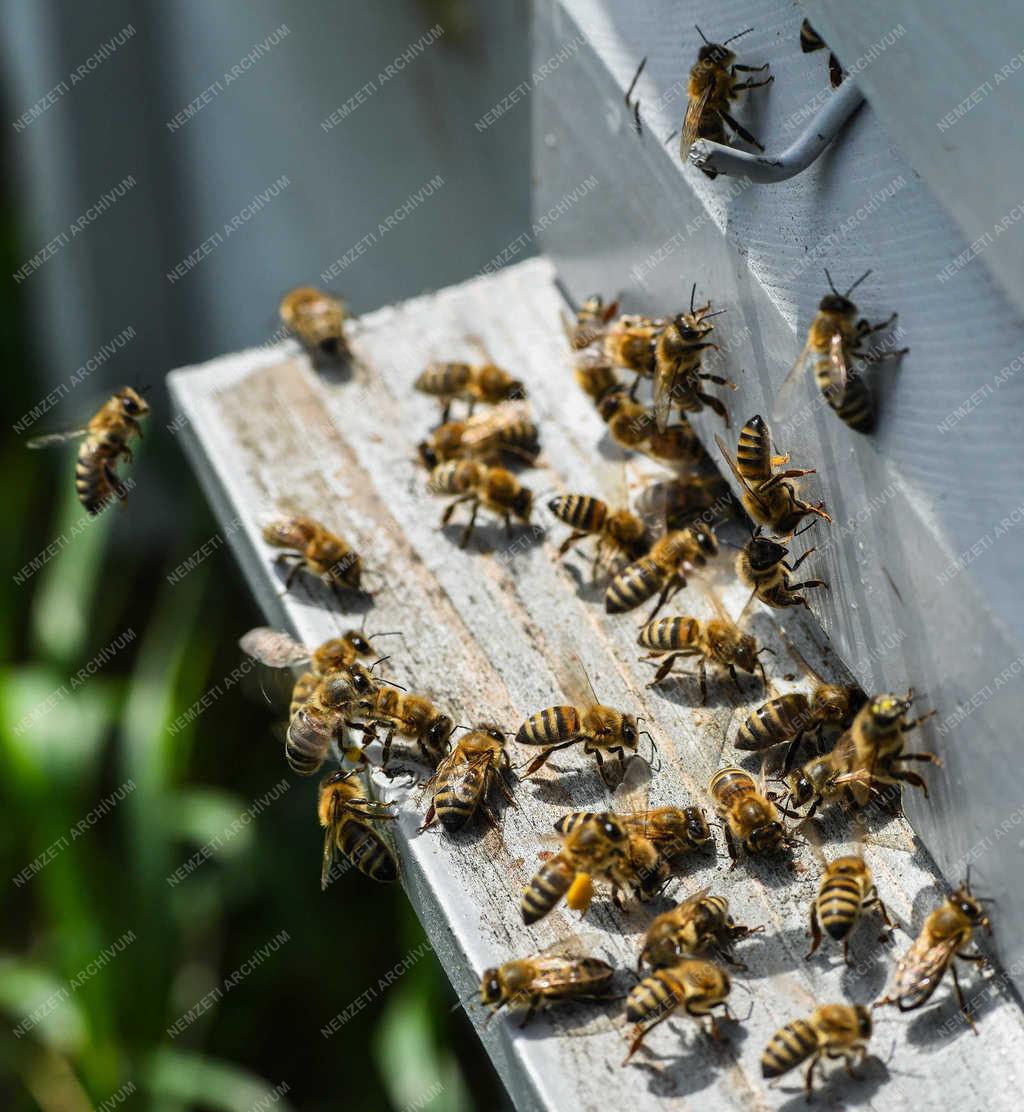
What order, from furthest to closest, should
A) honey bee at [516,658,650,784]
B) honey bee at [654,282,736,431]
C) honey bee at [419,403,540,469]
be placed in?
honey bee at [419,403,540,469], honey bee at [654,282,736,431], honey bee at [516,658,650,784]

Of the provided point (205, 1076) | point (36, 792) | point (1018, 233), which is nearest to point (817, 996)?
point (1018, 233)

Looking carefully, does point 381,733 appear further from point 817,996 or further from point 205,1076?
point 205,1076

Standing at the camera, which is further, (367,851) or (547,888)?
(367,851)

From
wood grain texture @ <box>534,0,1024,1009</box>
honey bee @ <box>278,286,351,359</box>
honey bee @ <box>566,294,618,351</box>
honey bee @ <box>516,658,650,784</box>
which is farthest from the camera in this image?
honey bee @ <box>278,286,351,359</box>

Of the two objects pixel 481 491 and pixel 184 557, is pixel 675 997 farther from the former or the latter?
pixel 184 557

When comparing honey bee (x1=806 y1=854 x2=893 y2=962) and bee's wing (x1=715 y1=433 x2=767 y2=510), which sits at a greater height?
bee's wing (x1=715 y1=433 x2=767 y2=510)

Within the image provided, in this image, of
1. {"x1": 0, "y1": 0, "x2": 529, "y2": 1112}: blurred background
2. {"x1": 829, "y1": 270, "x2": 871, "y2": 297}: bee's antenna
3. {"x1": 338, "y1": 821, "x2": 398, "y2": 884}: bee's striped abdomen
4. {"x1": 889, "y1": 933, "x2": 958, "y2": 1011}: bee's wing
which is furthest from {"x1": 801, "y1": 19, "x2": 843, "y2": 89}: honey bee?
{"x1": 0, "y1": 0, "x2": 529, "y2": 1112}: blurred background

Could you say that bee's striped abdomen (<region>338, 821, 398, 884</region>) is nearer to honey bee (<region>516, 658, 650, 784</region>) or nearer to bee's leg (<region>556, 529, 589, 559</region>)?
honey bee (<region>516, 658, 650, 784</region>)

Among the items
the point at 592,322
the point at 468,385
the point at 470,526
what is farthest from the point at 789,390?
the point at 468,385
